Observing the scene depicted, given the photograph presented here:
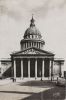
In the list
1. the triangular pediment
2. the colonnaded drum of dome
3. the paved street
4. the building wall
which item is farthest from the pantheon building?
the paved street

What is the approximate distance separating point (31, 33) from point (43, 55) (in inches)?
842

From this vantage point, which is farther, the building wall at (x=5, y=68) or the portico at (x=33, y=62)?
the building wall at (x=5, y=68)

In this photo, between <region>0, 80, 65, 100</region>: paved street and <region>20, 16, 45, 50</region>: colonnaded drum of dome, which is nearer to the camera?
<region>0, 80, 65, 100</region>: paved street

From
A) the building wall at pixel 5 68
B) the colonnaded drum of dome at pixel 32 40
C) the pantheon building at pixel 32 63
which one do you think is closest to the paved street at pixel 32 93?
the pantheon building at pixel 32 63

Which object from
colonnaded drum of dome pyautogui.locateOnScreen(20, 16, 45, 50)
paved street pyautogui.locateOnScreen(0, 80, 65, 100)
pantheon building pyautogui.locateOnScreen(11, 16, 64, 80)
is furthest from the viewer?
colonnaded drum of dome pyautogui.locateOnScreen(20, 16, 45, 50)

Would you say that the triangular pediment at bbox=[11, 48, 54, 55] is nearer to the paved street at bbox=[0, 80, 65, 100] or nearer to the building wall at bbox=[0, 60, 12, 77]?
the building wall at bbox=[0, 60, 12, 77]

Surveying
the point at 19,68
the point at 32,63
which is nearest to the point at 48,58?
the point at 32,63

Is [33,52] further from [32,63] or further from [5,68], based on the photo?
[5,68]

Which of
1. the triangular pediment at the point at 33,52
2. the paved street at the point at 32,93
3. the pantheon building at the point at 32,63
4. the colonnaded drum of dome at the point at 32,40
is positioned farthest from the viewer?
Answer: the colonnaded drum of dome at the point at 32,40

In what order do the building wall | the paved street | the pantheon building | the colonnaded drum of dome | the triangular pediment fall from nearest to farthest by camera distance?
the paved street
the pantheon building
the triangular pediment
the building wall
the colonnaded drum of dome

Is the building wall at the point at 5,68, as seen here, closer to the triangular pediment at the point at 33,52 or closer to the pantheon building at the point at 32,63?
the pantheon building at the point at 32,63

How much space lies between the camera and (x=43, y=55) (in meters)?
68.2

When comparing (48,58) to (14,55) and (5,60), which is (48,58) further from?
(5,60)

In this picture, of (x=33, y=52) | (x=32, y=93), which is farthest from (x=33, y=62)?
(x=32, y=93)
